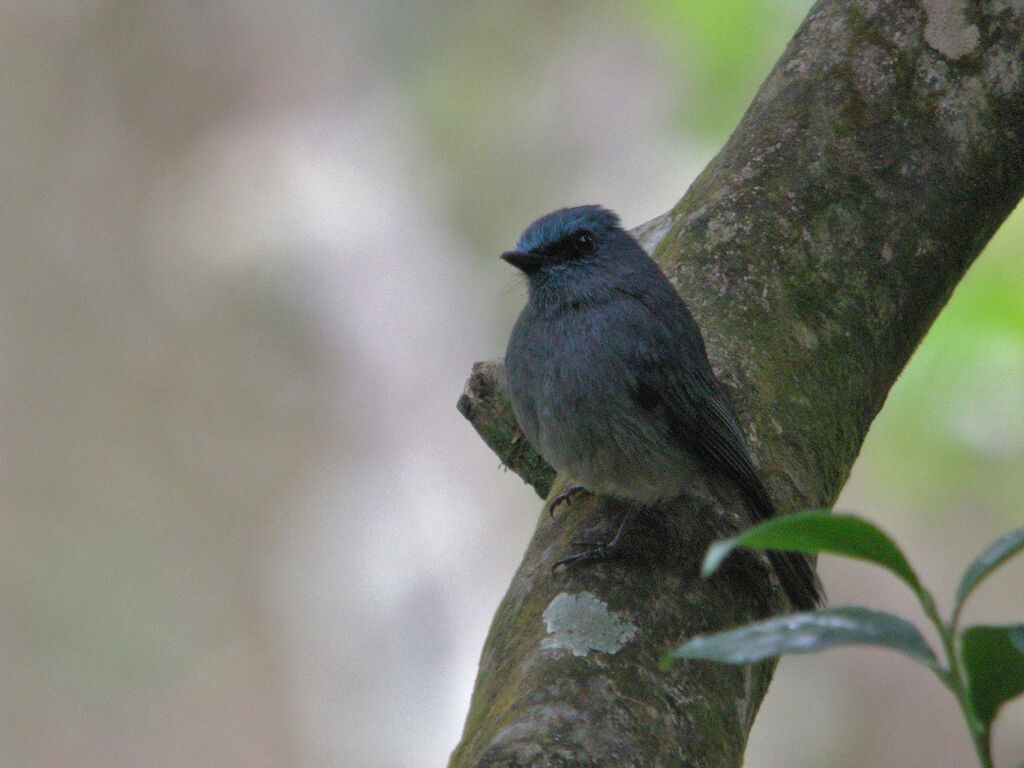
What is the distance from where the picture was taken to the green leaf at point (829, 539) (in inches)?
33.9

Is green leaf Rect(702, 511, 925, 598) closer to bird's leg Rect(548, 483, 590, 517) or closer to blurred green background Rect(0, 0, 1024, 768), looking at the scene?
bird's leg Rect(548, 483, 590, 517)

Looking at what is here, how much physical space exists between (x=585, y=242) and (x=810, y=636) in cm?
237

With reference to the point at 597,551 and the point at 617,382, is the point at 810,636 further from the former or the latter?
the point at 617,382

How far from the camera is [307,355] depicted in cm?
742

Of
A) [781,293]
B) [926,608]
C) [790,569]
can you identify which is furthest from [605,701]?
[781,293]

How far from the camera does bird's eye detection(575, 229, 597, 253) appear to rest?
3199mm

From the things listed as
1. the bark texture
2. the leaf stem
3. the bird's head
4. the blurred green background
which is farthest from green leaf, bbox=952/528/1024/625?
the blurred green background

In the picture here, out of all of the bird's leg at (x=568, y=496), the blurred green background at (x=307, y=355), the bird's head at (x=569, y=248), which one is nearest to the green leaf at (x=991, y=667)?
the bird's leg at (x=568, y=496)

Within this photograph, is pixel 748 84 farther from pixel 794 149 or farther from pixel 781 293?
pixel 781 293

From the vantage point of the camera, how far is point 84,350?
755cm

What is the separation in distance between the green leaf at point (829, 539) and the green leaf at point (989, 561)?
0.03 m

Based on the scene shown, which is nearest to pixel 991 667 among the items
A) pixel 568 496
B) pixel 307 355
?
pixel 568 496

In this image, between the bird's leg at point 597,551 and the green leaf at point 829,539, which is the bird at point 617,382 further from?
the green leaf at point 829,539

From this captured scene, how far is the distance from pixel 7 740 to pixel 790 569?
18.5ft
